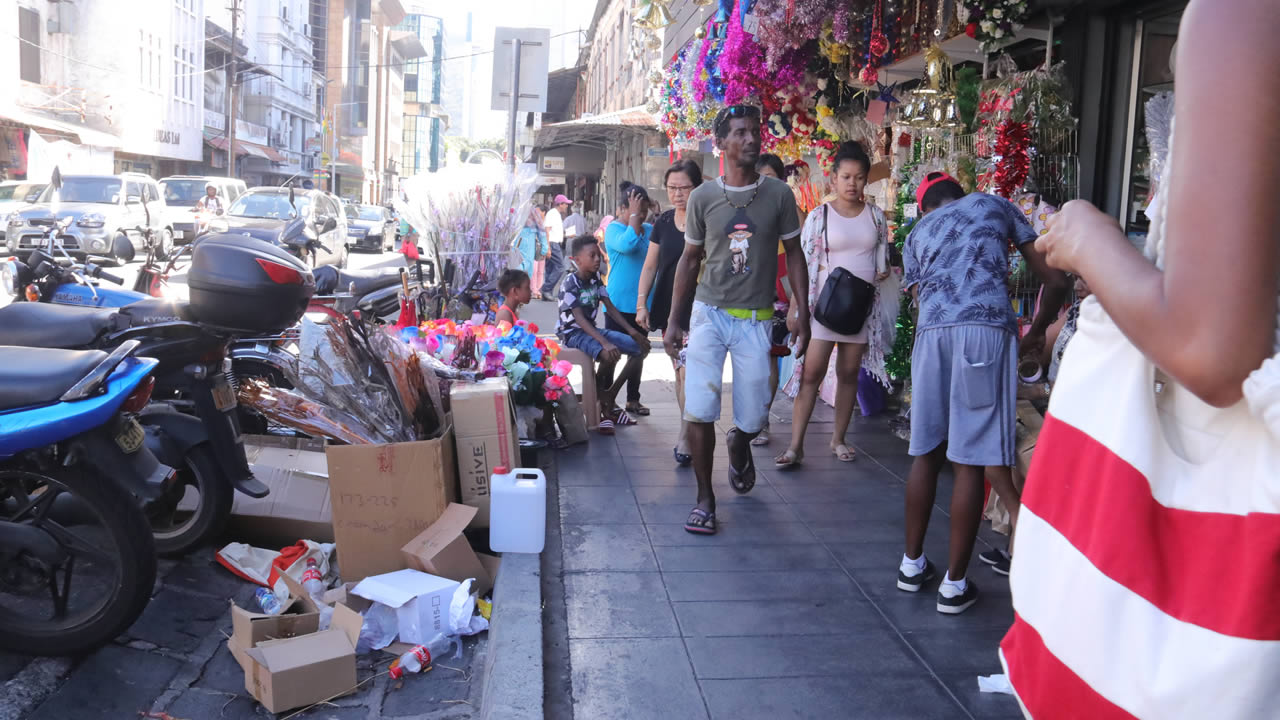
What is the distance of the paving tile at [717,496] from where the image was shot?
5801 millimetres

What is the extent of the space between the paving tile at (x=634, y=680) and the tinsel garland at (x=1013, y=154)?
3468mm

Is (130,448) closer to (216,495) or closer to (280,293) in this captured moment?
(216,495)

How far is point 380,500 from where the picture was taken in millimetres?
4594

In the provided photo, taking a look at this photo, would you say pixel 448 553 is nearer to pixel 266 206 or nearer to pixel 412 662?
pixel 412 662

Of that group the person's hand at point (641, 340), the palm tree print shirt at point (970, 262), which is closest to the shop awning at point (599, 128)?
the person's hand at point (641, 340)

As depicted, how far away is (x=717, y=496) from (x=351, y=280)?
14.2 ft

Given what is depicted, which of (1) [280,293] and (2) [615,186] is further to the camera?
(2) [615,186]

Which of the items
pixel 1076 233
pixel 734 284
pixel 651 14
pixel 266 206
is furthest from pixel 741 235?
pixel 266 206

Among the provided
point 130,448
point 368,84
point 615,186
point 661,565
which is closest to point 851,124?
point 661,565

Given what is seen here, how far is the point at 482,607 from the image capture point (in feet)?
14.3

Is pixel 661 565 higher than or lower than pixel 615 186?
lower

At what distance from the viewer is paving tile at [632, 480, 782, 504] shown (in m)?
5.80

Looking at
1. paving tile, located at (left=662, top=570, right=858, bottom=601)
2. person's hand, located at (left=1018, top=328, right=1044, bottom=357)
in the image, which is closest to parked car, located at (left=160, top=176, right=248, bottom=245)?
paving tile, located at (left=662, top=570, right=858, bottom=601)

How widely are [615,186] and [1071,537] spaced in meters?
29.0
